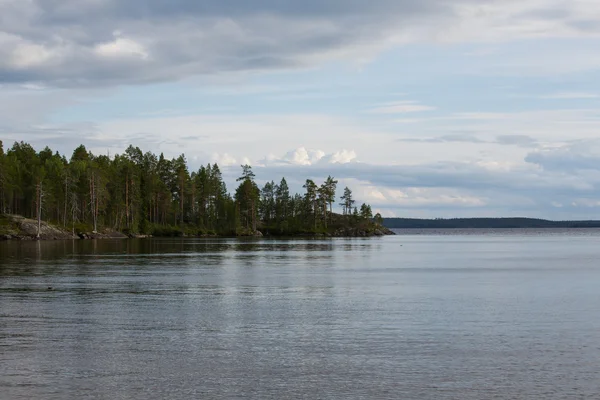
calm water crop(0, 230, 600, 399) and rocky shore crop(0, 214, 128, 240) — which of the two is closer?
calm water crop(0, 230, 600, 399)

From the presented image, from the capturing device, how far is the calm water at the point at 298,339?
22703 mm

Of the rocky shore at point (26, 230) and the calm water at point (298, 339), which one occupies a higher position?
the rocky shore at point (26, 230)

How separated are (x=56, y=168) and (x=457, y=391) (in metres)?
187

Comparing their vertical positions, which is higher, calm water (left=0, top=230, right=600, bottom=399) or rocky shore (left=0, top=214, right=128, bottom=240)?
rocky shore (left=0, top=214, right=128, bottom=240)

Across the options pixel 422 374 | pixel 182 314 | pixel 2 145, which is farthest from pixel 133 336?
pixel 2 145

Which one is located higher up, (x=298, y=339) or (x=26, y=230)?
(x=26, y=230)

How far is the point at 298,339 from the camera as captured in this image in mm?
30797

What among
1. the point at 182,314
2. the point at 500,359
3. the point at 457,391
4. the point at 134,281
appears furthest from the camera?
the point at 134,281

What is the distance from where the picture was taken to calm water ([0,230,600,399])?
74.5 ft

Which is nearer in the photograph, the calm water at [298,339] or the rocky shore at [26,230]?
the calm water at [298,339]

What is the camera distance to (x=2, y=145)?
19812 centimetres

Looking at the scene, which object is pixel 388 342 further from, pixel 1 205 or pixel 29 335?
pixel 1 205

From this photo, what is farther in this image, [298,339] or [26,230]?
[26,230]

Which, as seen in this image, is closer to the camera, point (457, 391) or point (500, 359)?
point (457, 391)
